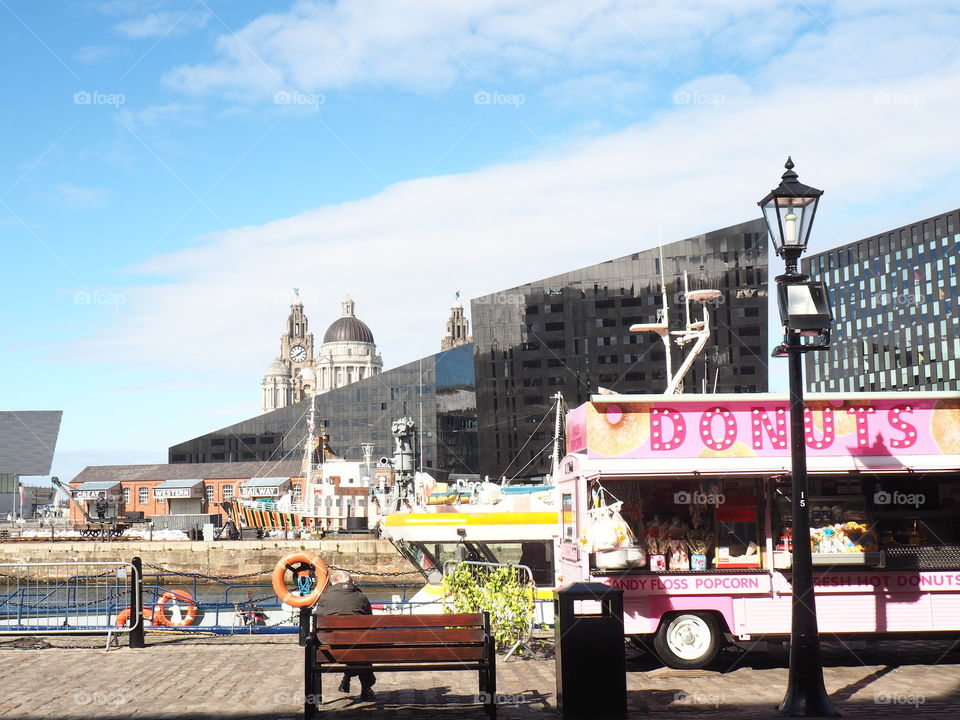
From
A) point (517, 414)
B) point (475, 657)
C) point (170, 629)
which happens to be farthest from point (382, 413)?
point (475, 657)

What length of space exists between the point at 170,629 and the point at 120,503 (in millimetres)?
96483

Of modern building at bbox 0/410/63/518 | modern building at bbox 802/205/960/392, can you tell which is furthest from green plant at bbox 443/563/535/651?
modern building at bbox 802/205/960/392

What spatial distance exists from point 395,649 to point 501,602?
413 centimetres

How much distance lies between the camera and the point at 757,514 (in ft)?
47.2

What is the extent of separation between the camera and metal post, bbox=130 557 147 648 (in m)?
15.8

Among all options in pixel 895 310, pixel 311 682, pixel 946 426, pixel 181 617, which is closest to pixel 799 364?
pixel 946 426

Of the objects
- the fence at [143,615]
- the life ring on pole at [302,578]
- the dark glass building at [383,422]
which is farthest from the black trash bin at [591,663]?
the dark glass building at [383,422]

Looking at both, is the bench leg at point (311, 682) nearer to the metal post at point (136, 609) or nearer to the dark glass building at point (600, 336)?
the metal post at point (136, 609)

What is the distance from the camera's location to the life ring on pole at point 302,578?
16.5 m

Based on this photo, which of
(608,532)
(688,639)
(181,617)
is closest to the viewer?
(608,532)

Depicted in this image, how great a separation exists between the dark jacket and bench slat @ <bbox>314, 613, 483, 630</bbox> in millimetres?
1588

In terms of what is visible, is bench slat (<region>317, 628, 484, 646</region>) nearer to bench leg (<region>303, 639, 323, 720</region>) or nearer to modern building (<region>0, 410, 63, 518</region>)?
bench leg (<region>303, 639, 323, 720</region>)

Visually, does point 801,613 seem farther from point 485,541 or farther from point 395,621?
point 485,541

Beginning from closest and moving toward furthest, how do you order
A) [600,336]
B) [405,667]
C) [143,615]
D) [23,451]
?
[405,667] → [143,615] → [600,336] → [23,451]
